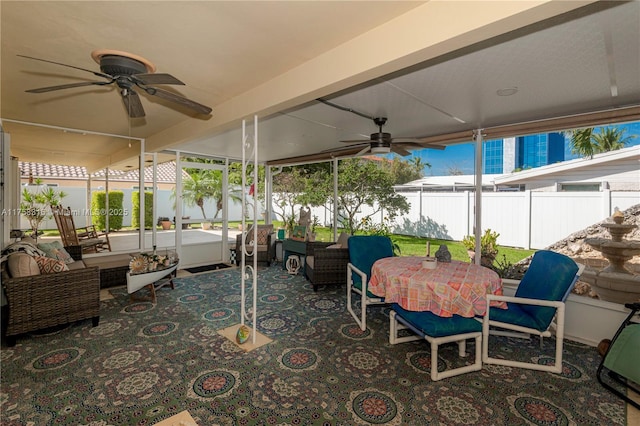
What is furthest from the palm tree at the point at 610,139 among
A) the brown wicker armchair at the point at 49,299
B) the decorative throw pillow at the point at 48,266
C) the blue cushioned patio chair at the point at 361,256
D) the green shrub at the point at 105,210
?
the green shrub at the point at 105,210

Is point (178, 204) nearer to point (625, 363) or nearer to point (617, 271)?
point (625, 363)

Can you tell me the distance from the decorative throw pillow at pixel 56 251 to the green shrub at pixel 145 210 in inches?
45.4

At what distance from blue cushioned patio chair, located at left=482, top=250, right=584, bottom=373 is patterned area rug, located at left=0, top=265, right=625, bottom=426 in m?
0.16

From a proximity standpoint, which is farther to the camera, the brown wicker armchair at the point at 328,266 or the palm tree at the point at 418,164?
the palm tree at the point at 418,164

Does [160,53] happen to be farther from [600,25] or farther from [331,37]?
[600,25]

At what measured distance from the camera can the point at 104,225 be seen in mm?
5344

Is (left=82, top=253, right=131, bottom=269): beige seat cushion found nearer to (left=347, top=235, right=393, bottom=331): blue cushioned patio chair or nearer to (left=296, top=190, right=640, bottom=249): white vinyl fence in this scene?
(left=347, top=235, right=393, bottom=331): blue cushioned patio chair

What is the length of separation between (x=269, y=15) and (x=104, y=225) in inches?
209

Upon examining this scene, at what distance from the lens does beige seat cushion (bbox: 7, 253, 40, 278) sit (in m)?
2.89

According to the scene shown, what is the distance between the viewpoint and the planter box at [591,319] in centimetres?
290

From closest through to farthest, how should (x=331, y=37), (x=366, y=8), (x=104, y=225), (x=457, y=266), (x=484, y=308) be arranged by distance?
(x=366, y=8) → (x=331, y=37) → (x=484, y=308) → (x=457, y=266) → (x=104, y=225)

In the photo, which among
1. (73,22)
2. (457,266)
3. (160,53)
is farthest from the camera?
(457,266)

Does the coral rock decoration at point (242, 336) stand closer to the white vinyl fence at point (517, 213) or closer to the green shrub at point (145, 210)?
the white vinyl fence at point (517, 213)

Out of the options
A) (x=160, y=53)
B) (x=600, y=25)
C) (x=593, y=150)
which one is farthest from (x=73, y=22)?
(x=593, y=150)
